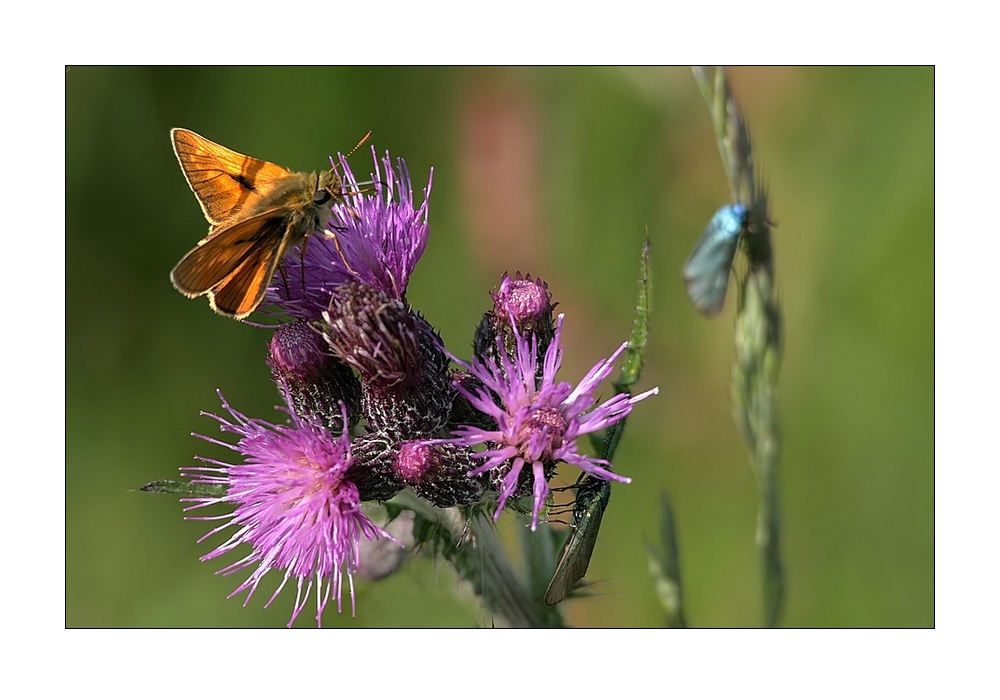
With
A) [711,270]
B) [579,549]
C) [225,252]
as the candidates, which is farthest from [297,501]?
[711,270]

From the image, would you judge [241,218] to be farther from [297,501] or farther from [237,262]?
[297,501]

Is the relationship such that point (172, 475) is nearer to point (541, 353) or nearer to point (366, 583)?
point (366, 583)

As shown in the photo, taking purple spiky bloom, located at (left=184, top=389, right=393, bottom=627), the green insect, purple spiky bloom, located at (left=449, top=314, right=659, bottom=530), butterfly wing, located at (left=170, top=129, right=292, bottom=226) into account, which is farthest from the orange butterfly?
the green insect

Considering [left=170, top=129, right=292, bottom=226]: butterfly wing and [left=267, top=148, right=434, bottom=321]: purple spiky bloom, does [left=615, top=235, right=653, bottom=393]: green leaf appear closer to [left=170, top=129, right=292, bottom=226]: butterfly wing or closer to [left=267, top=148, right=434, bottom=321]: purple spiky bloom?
[left=267, top=148, right=434, bottom=321]: purple spiky bloom

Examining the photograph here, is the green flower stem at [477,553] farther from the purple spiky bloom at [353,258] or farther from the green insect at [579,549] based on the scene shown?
the purple spiky bloom at [353,258]

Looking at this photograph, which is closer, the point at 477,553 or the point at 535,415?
the point at 535,415

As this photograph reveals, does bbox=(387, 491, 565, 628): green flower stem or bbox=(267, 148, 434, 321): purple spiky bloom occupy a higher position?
bbox=(267, 148, 434, 321): purple spiky bloom
